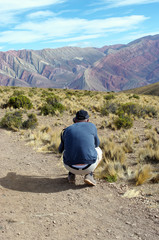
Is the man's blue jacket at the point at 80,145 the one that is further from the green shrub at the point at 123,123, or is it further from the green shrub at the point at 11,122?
the green shrub at the point at 123,123

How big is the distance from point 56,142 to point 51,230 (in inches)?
224

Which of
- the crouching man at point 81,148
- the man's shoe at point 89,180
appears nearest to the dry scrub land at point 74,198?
the man's shoe at point 89,180

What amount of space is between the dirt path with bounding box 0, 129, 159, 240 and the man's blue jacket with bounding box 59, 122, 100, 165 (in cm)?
77

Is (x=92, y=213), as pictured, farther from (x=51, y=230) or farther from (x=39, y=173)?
(x=39, y=173)

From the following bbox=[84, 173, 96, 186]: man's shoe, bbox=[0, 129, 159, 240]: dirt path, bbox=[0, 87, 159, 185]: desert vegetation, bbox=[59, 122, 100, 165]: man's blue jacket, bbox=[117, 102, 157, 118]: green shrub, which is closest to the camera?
bbox=[0, 129, 159, 240]: dirt path

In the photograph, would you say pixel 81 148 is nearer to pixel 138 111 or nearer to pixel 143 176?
pixel 143 176

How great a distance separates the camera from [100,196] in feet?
17.4

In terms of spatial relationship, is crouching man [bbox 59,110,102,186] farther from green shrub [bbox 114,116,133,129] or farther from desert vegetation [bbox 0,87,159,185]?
green shrub [bbox 114,116,133,129]

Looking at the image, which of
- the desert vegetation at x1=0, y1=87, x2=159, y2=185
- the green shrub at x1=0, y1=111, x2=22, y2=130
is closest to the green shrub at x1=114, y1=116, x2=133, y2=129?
the desert vegetation at x1=0, y1=87, x2=159, y2=185

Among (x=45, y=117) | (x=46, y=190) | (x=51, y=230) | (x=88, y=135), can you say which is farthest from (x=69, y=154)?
(x=45, y=117)

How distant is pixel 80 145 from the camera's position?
17.9 ft

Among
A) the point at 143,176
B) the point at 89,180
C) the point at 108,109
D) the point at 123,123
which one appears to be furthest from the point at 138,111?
the point at 89,180

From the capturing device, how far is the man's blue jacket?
5449 mm

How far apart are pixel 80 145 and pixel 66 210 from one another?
1.45 m
